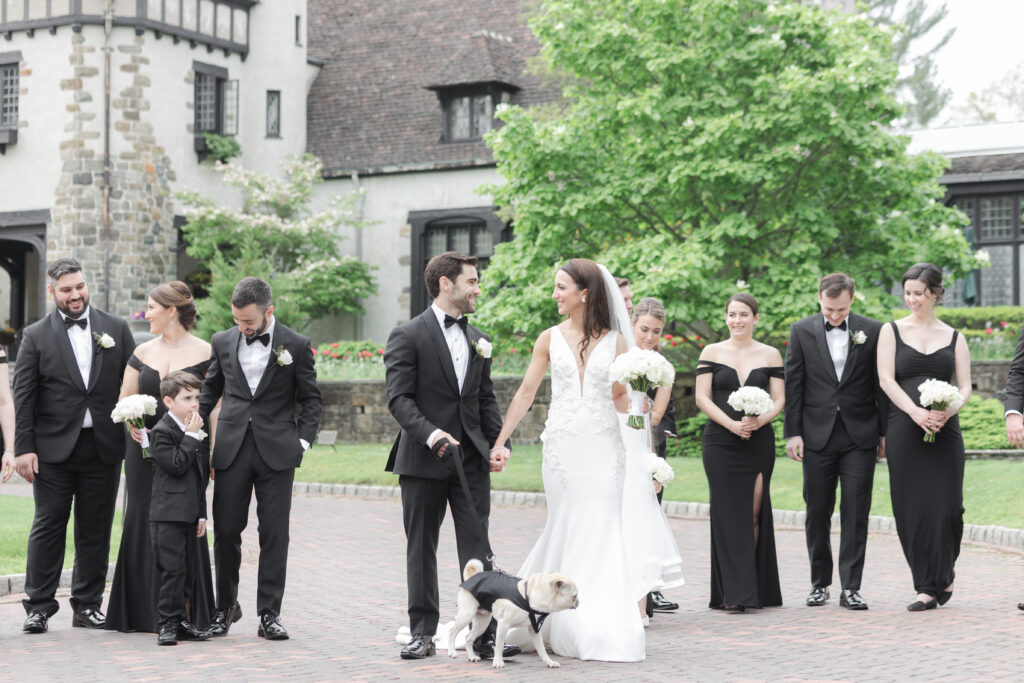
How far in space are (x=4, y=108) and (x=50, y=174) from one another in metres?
2.04

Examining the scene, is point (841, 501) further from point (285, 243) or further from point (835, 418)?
point (285, 243)

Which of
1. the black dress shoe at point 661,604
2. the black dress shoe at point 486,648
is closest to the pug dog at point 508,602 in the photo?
the black dress shoe at point 486,648

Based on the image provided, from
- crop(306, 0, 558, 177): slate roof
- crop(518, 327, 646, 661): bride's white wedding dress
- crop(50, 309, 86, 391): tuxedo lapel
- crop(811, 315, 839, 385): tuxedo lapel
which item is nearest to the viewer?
crop(518, 327, 646, 661): bride's white wedding dress

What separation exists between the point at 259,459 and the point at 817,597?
403cm

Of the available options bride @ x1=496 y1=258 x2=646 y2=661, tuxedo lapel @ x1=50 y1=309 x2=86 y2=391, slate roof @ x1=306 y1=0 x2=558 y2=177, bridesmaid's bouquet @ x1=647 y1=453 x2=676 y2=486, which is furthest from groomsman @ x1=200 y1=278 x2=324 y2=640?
slate roof @ x1=306 y1=0 x2=558 y2=177

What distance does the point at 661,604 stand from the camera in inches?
376

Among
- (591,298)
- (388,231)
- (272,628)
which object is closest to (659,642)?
(591,298)

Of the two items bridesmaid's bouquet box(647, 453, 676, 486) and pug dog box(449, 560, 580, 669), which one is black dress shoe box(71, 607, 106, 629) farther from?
bridesmaid's bouquet box(647, 453, 676, 486)

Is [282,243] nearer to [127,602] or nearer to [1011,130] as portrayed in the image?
[1011,130]

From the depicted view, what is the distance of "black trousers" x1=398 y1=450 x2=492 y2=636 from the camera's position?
7664 mm

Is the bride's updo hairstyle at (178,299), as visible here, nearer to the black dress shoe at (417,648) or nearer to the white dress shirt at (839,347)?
the black dress shoe at (417,648)

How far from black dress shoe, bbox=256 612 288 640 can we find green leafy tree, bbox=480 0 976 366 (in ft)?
40.9

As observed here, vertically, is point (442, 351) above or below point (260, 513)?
above

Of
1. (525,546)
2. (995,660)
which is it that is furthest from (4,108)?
(995,660)
